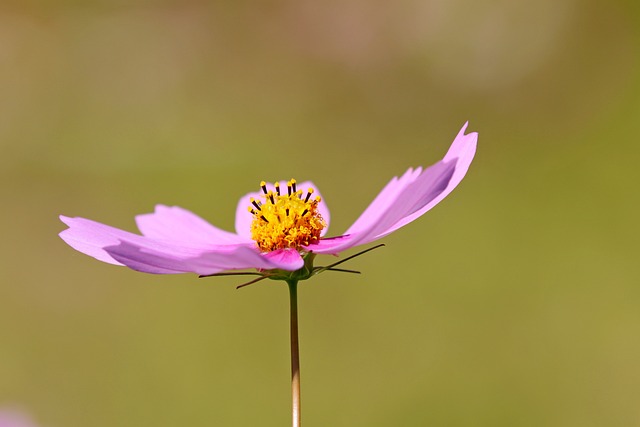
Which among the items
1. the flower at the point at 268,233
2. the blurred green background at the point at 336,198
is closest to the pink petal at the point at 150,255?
the flower at the point at 268,233

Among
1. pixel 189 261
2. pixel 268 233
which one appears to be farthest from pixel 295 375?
pixel 268 233

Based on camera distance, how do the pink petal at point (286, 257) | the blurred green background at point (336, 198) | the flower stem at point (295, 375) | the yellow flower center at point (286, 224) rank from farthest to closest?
the blurred green background at point (336, 198) → the yellow flower center at point (286, 224) → the pink petal at point (286, 257) → the flower stem at point (295, 375)

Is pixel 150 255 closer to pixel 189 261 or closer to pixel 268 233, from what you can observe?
pixel 189 261

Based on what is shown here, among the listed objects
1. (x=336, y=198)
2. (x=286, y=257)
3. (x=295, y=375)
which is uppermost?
(x=336, y=198)

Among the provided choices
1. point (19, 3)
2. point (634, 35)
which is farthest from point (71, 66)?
point (634, 35)

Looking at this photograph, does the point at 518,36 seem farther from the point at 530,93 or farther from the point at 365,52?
the point at 365,52

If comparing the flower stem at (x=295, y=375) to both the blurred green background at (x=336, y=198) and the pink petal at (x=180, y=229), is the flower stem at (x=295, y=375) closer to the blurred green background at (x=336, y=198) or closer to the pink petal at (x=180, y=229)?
the pink petal at (x=180, y=229)
